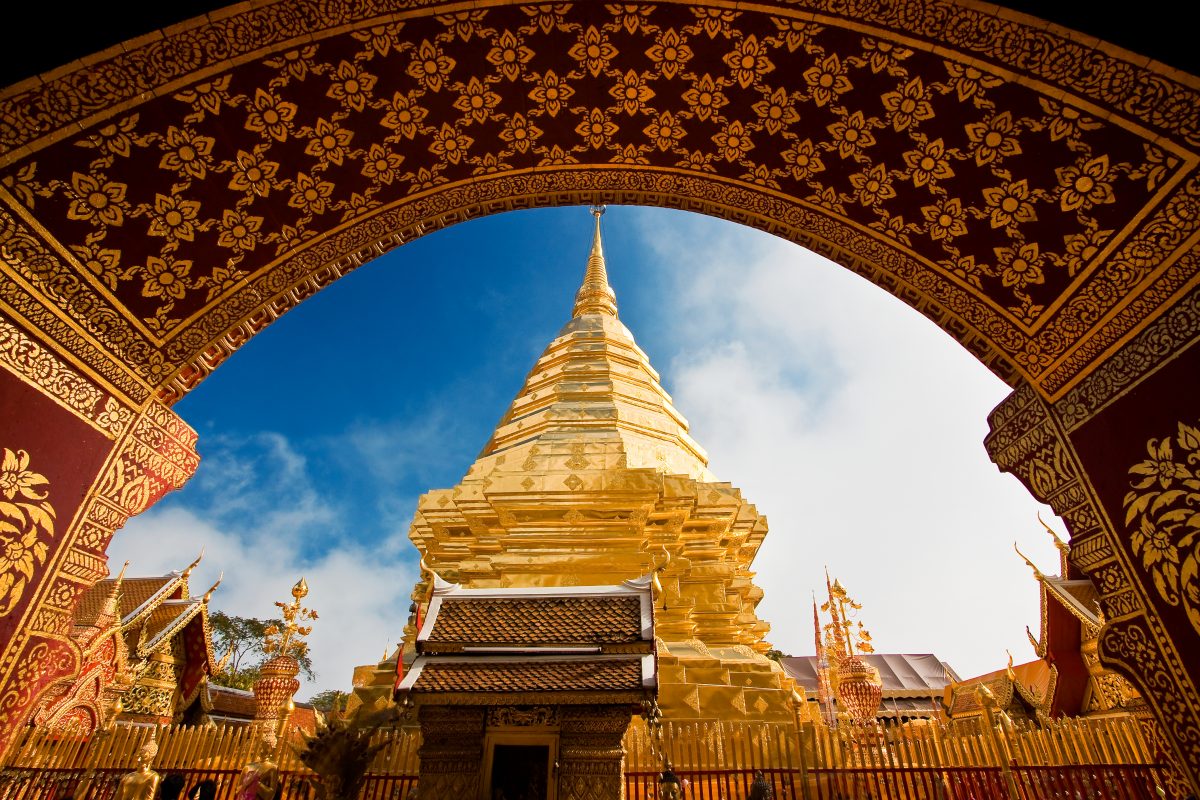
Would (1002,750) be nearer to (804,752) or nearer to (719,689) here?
(804,752)

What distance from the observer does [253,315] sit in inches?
158

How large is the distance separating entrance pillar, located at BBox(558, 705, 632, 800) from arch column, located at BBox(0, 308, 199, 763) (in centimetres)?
372

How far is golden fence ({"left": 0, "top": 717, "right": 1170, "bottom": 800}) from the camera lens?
19.1ft

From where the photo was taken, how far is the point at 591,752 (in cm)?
537

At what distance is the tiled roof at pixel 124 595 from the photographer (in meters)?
13.0

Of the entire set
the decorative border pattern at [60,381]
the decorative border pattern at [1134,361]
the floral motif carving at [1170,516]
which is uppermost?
the decorative border pattern at [1134,361]

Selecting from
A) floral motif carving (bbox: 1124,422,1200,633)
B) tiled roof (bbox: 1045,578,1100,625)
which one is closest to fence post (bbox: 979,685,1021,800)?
floral motif carving (bbox: 1124,422,1200,633)

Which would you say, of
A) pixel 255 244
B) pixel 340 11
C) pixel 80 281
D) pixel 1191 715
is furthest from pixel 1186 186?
pixel 80 281

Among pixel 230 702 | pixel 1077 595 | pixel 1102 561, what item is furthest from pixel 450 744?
pixel 230 702

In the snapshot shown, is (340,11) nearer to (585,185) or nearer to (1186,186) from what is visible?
(585,185)

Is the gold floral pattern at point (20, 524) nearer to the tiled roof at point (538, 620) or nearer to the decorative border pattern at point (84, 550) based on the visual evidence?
the decorative border pattern at point (84, 550)

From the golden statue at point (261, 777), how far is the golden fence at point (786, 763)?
20 cm

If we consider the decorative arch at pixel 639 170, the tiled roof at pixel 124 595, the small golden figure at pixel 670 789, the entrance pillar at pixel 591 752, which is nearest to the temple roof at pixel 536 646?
the entrance pillar at pixel 591 752

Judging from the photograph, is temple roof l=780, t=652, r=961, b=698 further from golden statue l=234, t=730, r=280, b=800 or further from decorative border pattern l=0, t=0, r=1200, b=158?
decorative border pattern l=0, t=0, r=1200, b=158
